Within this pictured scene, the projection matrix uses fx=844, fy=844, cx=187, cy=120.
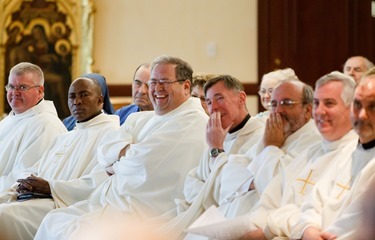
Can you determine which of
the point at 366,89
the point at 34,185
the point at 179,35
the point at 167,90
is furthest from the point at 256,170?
the point at 179,35

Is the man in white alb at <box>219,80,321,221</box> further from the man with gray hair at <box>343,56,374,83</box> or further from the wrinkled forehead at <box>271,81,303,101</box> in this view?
the man with gray hair at <box>343,56,374,83</box>

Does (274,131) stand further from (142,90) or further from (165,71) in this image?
(142,90)

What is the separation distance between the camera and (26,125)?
25.3ft

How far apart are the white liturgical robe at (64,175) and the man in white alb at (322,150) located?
94.7 inches

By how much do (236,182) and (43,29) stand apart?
311 inches

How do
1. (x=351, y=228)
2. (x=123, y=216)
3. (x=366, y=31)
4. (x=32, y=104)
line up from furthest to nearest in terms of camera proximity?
(x=366, y=31) < (x=32, y=104) < (x=123, y=216) < (x=351, y=228)

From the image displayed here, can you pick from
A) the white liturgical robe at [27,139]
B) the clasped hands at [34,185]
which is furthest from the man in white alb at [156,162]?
the white liturgical robe at [27,139]

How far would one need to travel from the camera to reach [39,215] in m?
6.63

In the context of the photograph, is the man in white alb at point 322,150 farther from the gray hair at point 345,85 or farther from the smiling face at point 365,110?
the smiling face at point 365,110

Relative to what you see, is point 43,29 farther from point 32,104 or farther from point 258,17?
point 32,104

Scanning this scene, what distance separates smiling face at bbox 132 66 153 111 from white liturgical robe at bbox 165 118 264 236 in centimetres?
179

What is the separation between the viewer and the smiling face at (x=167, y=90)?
20.1 feet

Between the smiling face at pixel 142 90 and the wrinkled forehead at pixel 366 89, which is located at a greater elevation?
the wrinkled forehead at pixel 366 89

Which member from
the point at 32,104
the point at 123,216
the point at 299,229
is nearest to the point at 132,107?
the point at 32,104
